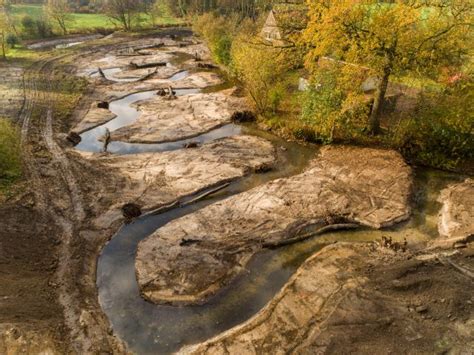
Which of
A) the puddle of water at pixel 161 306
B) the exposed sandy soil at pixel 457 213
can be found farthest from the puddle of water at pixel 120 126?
the exposed sandy soil at pixel 457 213

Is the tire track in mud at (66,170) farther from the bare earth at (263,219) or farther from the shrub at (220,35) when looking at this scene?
the shrub at (220,35)

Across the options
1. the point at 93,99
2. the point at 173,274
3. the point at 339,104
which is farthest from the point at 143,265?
the point at 93,99

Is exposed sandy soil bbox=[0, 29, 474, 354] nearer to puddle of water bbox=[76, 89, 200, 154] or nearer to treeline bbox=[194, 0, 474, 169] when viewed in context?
puddle of water bbox=[76, 89, 200, 154]

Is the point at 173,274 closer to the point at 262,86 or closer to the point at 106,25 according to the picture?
the point at 262,86

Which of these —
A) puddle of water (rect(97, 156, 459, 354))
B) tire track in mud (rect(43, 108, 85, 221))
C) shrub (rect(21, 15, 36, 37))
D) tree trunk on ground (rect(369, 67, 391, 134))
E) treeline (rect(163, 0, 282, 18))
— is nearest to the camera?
puddle of water (rect(97, 156, 459, 354))

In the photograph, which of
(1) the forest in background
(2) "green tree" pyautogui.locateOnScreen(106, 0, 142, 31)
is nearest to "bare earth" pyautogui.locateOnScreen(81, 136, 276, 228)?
(1) the forest in background

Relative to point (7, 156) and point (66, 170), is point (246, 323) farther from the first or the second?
point (7, 156)
